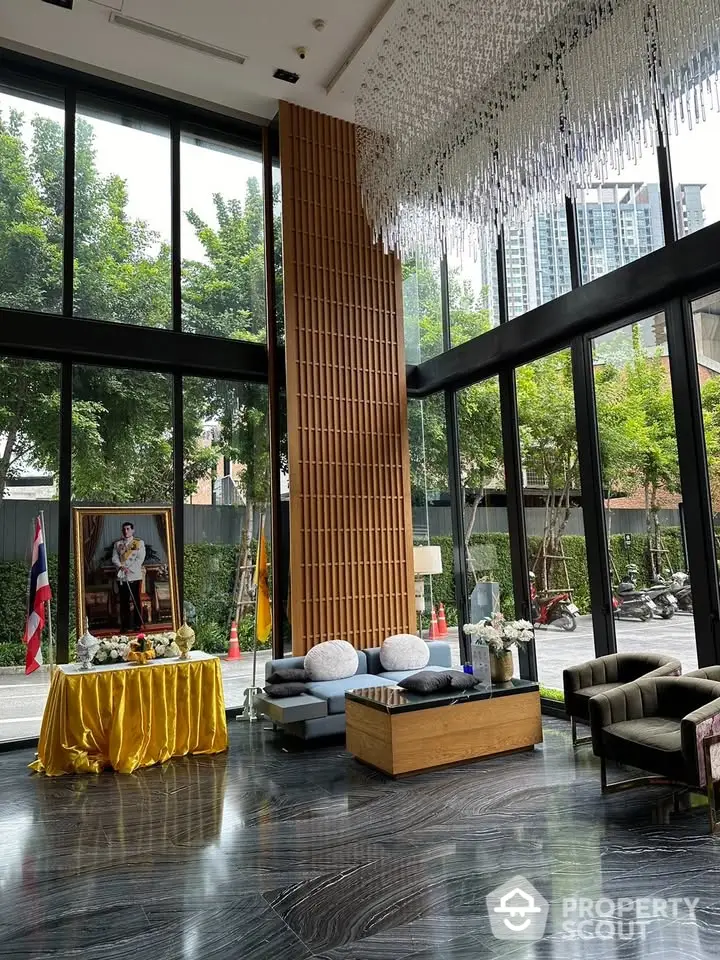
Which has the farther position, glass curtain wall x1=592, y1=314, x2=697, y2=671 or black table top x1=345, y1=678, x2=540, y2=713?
glass curtain wall x1=592, y1=314, x2=697, y2=671

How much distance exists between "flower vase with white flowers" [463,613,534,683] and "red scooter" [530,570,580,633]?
912 mm

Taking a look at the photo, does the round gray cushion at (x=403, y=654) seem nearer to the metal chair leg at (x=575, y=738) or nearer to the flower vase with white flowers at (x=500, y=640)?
the flower vase with white flowers at (x=500, y=640)

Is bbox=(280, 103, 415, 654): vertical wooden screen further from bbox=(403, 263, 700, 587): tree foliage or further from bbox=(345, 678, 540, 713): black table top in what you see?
bbox=(345, 678, 540, 713): black table top

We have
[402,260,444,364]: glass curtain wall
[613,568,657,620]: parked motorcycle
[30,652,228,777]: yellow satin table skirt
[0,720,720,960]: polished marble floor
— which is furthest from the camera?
[402,260,444,364]: glass curtain wall

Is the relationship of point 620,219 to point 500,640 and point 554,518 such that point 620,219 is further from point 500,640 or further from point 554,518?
point 500,640

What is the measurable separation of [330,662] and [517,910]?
3.45m

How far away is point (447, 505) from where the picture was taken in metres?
7.90

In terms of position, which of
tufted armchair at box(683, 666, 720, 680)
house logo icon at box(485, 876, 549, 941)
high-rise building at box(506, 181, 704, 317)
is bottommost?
house logo icon at box(485, 876, 549, 941)

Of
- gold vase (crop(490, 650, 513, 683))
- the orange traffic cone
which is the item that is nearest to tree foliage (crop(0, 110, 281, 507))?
the orange traffic cone

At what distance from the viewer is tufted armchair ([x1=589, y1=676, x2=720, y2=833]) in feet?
12.4

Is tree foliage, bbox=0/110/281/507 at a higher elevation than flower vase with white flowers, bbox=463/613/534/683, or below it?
higher

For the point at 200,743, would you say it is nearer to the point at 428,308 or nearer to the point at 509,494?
the point at 509,494

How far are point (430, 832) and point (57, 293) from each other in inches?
221

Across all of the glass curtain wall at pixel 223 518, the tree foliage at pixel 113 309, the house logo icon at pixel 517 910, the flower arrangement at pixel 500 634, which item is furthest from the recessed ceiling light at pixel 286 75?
the house logo icon at pixel 517 910
